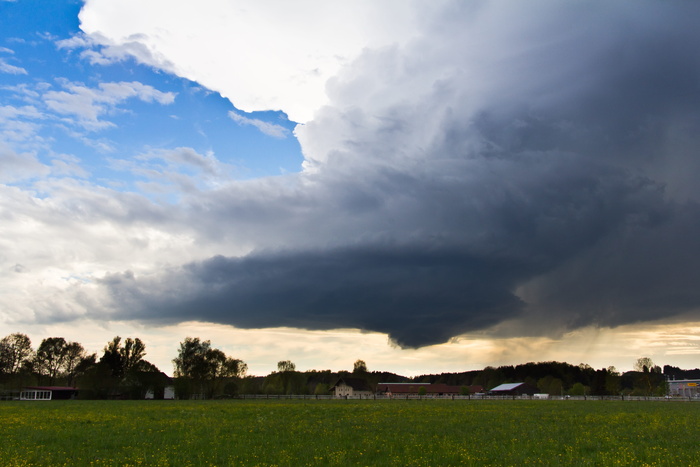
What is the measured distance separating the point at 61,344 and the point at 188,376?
47.6 m

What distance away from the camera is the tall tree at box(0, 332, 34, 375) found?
13588cm

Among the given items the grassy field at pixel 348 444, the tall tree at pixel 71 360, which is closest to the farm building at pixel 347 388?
the tall tree at pixel 71 360

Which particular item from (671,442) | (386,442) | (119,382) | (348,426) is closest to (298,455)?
(386,442)

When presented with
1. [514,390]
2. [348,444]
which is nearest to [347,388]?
[514,390]

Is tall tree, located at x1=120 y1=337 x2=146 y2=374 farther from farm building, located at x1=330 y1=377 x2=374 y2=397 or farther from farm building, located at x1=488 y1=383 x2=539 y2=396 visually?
farm building, located at x1=488 y1=383 x2=539 y2=396

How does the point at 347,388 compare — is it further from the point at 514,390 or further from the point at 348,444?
the point at 348,444

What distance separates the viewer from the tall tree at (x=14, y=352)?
13588cm

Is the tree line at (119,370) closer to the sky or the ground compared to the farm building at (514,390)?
closer to the sky

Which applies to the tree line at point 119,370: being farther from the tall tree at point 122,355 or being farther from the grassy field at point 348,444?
the grassy field at point 348,444

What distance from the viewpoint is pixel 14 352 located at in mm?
139125

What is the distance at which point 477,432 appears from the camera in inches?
1212

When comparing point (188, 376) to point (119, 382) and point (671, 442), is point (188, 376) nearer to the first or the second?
point (119, 382)

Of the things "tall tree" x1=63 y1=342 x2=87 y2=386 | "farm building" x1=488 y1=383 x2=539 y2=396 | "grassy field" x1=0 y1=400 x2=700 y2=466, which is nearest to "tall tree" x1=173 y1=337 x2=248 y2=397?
"tall tree" x1=63 y1=342 x2=87 y2=386

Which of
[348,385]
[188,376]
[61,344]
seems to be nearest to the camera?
[188,376]
